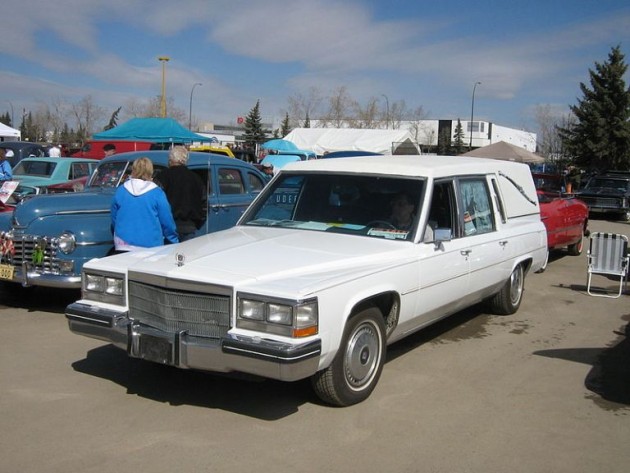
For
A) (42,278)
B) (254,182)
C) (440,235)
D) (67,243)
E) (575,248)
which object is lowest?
(575,248)

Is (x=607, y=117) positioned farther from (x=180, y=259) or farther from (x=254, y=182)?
(x=180, y=259)

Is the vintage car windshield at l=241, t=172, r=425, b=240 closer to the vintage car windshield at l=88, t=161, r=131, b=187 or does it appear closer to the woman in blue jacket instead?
the woman in blue jacket

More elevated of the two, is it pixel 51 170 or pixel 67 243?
pixel 51 170

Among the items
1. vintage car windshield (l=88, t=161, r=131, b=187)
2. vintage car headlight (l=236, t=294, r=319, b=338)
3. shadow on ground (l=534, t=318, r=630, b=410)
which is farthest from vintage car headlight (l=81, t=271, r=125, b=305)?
shadow on ground (l=534, t=318, r=630, b=410)

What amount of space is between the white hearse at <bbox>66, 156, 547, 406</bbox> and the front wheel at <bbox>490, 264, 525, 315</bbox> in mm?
653

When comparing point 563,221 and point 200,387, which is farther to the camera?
point 563,221

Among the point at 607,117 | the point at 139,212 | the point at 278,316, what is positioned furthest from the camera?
the point at 607,117

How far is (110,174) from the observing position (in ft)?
27.6

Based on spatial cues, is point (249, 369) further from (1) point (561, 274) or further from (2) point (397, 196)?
(1) point (561, 274)

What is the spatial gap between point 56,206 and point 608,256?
7597mm

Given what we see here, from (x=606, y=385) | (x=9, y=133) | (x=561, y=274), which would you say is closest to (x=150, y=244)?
(x=606, y=385)

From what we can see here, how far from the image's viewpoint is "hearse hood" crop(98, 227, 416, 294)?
166 inches

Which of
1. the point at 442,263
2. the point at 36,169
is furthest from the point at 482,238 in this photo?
the point at 36,169

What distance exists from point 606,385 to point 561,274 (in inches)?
235
